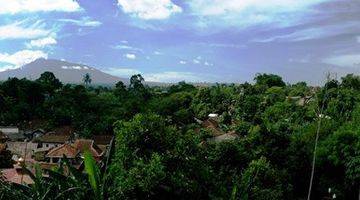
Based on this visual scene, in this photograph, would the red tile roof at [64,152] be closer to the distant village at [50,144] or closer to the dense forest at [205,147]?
the distant village at [50,144]

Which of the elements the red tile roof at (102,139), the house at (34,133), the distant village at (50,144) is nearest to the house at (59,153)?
the distant village at (50,144)

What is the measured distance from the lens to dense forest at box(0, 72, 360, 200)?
14.1m

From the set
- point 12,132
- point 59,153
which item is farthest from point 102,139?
point 12,132

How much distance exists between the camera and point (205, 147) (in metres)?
24.0

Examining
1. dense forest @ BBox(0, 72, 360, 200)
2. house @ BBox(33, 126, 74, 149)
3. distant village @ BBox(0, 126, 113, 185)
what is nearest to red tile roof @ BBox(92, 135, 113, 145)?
distant village @ BBox(0, 126, 113, 185)

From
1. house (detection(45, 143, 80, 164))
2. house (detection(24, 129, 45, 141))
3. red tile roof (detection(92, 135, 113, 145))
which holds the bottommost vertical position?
house (detection(24, 129, 45, 141))

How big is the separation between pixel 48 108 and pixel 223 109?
2182 cm

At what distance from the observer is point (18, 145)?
1752 inches

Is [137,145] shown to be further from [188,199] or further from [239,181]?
[239,181]

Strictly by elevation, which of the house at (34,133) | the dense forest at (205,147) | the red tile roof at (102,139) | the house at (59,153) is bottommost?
the house at (34,133)

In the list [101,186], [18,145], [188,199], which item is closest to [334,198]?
[188,199]

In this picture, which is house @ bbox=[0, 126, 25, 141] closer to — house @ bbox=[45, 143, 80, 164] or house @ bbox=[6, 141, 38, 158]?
house @ bbox=[6, 141, 38, 158]

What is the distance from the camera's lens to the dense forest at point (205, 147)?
46.4 feet

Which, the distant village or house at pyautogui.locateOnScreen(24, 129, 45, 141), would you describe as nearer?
the distant village
